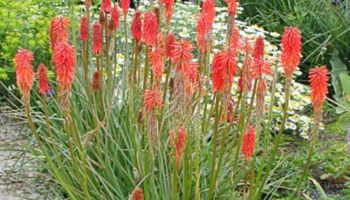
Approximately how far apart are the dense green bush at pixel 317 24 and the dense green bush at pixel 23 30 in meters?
2.04

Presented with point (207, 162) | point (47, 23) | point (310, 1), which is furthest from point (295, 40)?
point (310, 1)

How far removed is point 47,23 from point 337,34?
249cm

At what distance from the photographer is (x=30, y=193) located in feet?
13.0

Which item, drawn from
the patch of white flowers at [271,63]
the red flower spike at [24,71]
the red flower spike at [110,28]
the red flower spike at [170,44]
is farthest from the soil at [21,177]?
the red flower spike at [24,71]

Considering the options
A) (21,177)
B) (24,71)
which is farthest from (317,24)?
(24,71)

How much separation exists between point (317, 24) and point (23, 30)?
261 centimetres

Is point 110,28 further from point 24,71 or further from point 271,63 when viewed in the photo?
point 271,63

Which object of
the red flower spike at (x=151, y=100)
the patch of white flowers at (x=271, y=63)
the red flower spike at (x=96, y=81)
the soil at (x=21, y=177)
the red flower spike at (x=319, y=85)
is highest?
the red flower spike at (x=319, y=85)

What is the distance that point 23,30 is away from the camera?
18.2ft

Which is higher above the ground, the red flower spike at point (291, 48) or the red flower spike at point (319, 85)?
the red flower spike at point (291, 48)

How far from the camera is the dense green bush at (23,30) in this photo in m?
5.31

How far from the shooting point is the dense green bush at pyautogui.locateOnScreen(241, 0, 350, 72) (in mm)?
6332

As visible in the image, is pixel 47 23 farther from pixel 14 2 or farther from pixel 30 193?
pixel 30 193

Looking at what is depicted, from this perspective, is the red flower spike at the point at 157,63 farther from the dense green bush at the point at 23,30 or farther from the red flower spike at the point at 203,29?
the dense green bush at the point at 23,30
